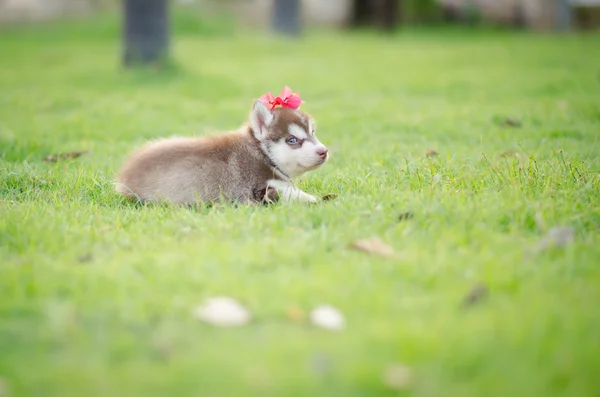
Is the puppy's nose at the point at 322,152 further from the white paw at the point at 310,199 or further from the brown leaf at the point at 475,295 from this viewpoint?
the brown leaf at the point at 475,295

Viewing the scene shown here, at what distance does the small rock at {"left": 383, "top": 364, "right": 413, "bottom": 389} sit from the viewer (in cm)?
242

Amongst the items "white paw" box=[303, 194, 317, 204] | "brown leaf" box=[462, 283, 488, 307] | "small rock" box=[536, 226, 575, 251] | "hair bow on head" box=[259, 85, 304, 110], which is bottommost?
"white paw" box=[303, 194, 317, 204]

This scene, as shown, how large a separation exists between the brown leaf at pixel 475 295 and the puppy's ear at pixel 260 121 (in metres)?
2.40

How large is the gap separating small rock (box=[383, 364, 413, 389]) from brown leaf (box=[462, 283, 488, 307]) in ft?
2.06

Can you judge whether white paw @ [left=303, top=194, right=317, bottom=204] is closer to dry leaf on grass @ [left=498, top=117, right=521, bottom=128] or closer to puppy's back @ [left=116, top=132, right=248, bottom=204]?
puppy's back @ [left=116, top=132, right=248, bottom=204]

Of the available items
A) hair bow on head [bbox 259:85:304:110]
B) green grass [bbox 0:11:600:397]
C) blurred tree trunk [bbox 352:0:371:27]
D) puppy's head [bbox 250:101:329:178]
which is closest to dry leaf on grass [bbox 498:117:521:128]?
green grass [bbox 0:11:600:397]

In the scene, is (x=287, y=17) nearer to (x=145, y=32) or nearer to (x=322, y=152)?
(x=145, y=32)

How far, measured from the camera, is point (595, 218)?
4.05 m

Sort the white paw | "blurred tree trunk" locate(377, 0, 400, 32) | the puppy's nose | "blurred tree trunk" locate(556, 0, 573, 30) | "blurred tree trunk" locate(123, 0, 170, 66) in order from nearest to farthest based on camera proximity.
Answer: the white paw < the puppy's nose < "blurred tree trunk" locate(123, 0, 170, 66) < "blurred tree trunk" locate(556, 0, 573, 30) < "blurred tree trunk" locate(377, 0, 400, 32)

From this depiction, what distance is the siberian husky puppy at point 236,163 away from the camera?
15.7ft

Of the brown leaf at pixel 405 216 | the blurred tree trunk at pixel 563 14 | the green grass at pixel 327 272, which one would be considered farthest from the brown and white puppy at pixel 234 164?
the blurred tree trunk at pixel 563 14

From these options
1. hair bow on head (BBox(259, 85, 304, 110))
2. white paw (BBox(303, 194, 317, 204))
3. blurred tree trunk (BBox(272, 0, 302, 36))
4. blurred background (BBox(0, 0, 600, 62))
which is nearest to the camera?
white paw (BBox(303, 194, 317, 204))

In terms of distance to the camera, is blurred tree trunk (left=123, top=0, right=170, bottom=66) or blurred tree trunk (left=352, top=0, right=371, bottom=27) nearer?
blurred tree trunk (left=123, top=0, right=170, bottom=66)

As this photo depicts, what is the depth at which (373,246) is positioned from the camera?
365 cm
